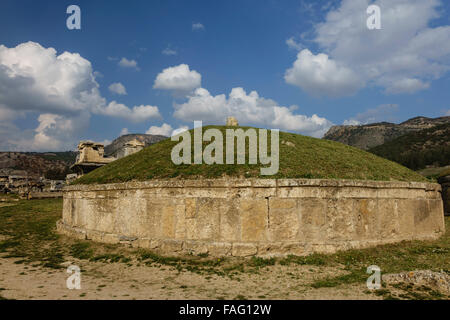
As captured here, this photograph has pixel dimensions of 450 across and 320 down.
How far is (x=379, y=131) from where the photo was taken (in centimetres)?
14700

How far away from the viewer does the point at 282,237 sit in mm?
9539

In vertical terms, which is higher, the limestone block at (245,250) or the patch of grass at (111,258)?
the limestone block at (245,250)

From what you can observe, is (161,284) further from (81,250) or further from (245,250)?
(81,250)

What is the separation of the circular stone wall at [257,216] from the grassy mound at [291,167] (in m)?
0.73

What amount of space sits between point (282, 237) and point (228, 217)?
1960mm

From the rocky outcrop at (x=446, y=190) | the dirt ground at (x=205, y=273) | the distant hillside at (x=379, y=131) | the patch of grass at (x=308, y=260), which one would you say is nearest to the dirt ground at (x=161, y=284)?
the dirt ground at (x=205, y=273)

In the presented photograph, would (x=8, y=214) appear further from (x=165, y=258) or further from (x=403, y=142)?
(x=403, y=142)

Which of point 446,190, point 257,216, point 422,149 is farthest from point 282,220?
point 422,149

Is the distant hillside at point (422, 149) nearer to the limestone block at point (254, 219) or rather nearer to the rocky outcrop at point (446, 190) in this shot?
A: the rocky outcrop at point (446, 190)

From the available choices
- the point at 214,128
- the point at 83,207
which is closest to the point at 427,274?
the point at 214,128

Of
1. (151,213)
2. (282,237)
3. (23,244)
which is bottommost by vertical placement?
(23,244)

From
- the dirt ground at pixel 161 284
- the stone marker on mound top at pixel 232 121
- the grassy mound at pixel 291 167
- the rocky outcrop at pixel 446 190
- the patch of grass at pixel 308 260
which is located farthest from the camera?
the rocky outcrop at pixel 446 190

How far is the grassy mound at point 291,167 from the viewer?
427 inches

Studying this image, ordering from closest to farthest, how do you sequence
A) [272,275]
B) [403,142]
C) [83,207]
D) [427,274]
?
[427,274] → [272,275] → [83,207] → [403,142]
